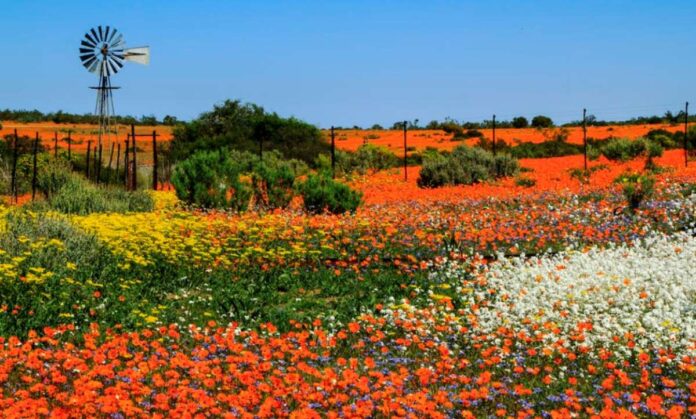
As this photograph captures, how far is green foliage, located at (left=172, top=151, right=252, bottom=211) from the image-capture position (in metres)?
22.1

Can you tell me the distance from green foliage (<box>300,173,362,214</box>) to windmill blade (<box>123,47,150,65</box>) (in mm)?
15057

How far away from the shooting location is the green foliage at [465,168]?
99.1ft

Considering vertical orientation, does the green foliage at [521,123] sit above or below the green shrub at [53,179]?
above

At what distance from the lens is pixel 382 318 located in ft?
32.9

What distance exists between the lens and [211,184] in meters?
22.4

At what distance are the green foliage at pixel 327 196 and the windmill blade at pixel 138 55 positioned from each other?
15057 mm

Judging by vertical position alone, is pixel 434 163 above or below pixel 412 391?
above

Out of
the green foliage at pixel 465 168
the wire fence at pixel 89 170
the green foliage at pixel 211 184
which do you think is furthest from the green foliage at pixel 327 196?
the green foliage at pixel 465 168

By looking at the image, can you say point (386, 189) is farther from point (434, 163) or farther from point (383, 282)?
point (383, 282)

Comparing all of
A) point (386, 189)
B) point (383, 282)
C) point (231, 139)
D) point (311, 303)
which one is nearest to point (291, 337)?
point (311, 303)

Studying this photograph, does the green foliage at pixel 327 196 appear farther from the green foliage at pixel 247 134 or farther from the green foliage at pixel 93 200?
the green foliage at pixel 247 134

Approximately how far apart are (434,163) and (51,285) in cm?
2101

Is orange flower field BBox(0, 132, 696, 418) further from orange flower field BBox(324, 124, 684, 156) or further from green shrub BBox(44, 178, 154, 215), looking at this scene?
orange flower field BBox(324, 124, 684, 156)

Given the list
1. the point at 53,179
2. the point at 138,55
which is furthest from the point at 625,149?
the point at 53,179
